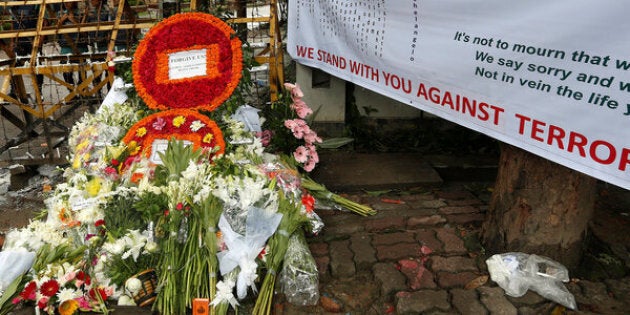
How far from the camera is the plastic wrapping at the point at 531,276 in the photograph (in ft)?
9.78

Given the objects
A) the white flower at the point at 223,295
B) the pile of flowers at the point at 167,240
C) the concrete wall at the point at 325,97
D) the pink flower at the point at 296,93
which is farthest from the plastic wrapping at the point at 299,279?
the concrete wall at the point at 325,97

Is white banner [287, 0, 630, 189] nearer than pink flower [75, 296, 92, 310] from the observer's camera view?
Yes

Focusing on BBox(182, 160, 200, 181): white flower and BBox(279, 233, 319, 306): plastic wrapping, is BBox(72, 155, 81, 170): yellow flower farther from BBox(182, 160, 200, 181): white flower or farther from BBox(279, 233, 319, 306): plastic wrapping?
BBox(279, 233, 319, 306): plastic wrapping

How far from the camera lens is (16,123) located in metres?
6.41

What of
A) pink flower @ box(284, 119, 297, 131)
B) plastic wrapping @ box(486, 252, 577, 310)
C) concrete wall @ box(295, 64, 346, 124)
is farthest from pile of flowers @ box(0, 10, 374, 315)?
concrete wall @ box(295, 64, 346, 124)

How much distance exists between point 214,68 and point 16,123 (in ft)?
12.1

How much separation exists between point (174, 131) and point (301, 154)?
44.7 inches

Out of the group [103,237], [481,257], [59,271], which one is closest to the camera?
[59,271]

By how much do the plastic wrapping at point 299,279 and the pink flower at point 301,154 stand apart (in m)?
1.34

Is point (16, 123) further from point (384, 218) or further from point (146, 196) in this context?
point (384, 218)

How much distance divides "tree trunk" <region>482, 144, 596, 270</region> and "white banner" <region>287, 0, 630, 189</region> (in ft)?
1.14

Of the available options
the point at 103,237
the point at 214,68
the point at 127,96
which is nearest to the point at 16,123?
the point at 127,96

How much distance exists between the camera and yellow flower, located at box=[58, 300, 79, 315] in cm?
283

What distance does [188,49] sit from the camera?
4.43 meters
